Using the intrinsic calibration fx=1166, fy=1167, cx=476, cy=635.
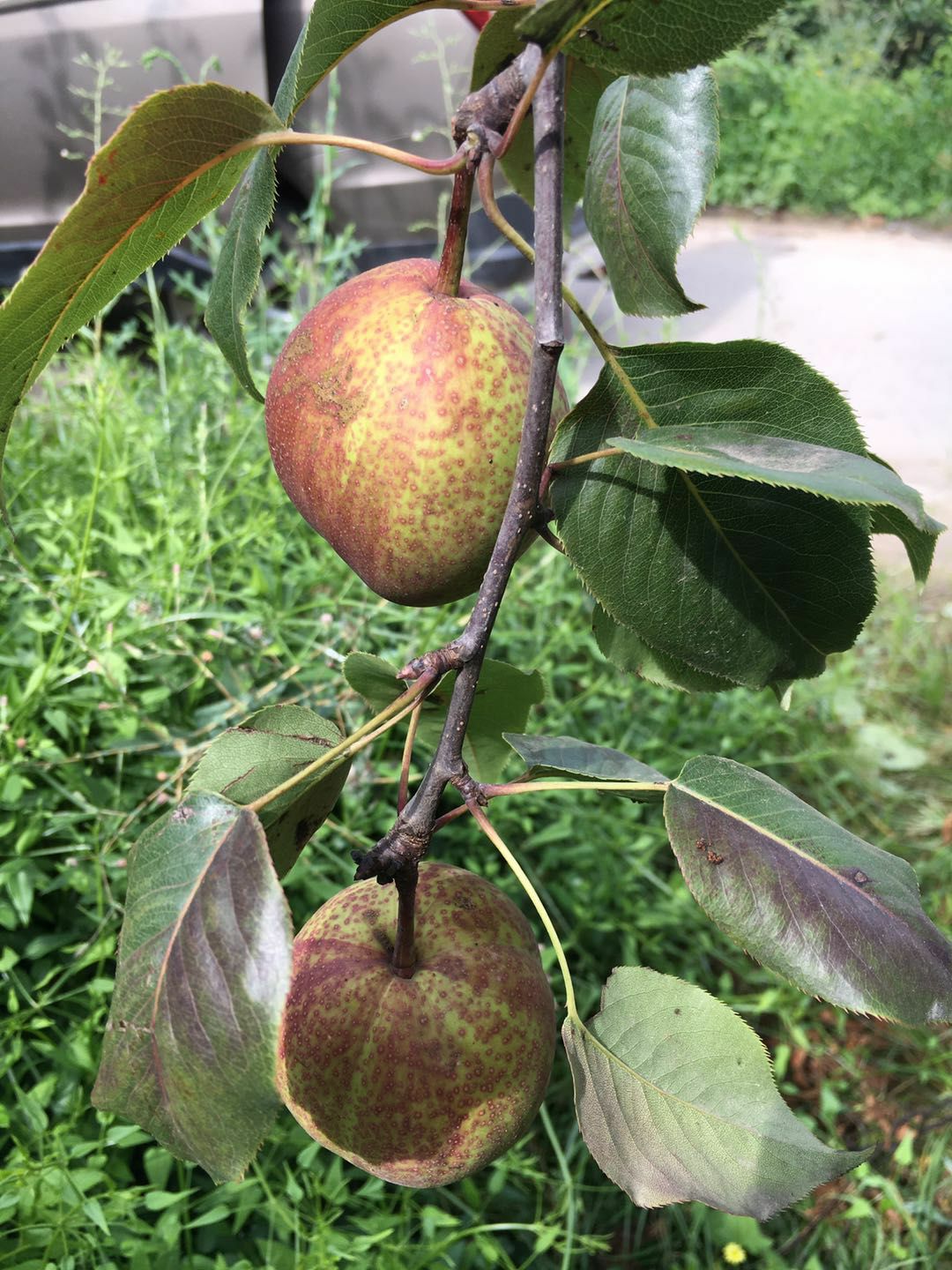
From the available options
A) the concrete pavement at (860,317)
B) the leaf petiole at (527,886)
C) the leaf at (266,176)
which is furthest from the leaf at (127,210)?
the concrete pavement at (860,317)

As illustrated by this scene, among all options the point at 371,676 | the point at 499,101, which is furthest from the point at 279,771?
the point at 499,101

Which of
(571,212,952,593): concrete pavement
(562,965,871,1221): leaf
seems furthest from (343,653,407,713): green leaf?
(571,212,952,593): concrete pavement

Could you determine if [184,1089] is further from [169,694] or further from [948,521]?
[948,521]

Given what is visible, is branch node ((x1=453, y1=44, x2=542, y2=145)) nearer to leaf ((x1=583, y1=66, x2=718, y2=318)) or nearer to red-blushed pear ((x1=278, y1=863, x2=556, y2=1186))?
leaf ((x1=583, y1=66, x2=718, y2=318))

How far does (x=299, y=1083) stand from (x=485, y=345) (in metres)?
0.42

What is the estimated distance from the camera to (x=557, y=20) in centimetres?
44

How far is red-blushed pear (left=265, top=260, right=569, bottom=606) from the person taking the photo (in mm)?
579

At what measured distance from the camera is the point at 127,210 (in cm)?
53

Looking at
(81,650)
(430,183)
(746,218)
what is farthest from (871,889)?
(746,218)

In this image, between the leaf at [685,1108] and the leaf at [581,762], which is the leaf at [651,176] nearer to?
the leaf at [581,762]

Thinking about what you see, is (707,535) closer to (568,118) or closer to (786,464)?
(786,464)

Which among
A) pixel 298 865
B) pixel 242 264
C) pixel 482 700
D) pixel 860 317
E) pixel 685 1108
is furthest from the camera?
pixel 860 317

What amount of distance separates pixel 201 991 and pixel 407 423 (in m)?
0.28

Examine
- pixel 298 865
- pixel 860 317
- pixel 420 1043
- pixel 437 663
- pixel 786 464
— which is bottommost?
pixel 860 317
